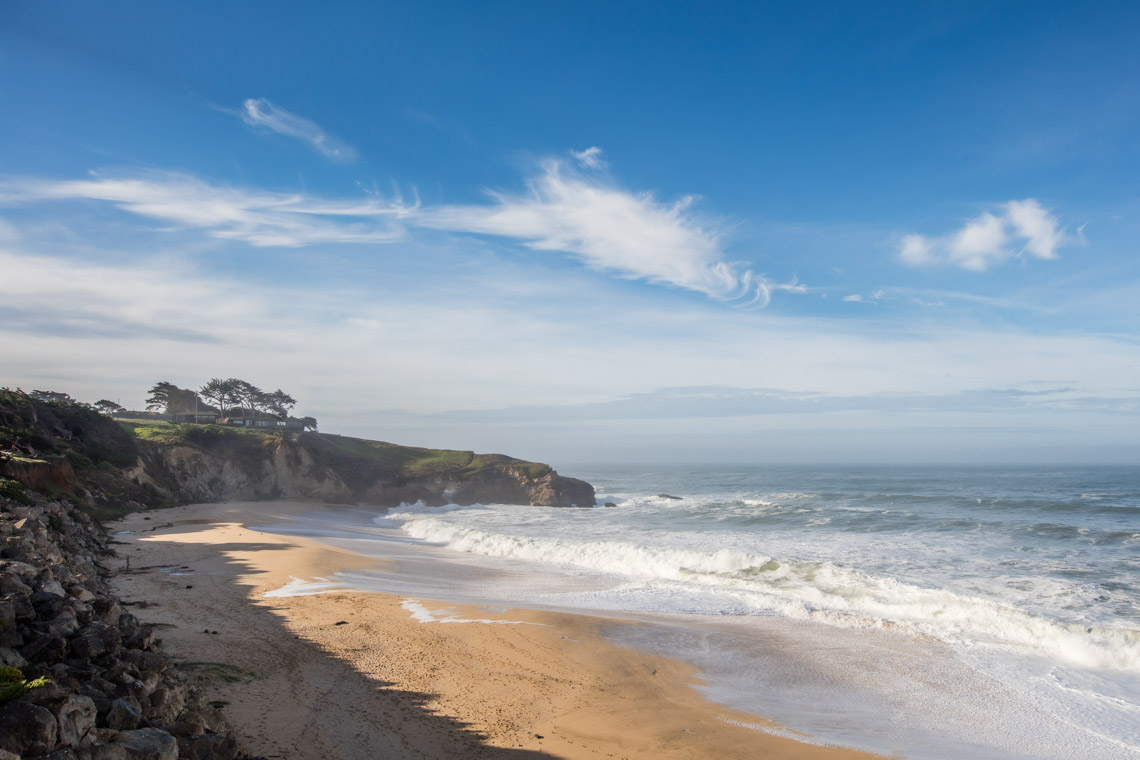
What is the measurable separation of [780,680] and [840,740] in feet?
7.32

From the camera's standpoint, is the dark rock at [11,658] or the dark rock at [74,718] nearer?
the dark rock at [74,718]

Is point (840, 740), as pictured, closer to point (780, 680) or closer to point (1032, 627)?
point (780, 680)

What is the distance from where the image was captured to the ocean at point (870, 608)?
8945mm

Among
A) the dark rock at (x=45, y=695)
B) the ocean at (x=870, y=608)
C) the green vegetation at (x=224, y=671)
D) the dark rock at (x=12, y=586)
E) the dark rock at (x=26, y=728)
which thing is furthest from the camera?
the ocean at (x=870, y=608)

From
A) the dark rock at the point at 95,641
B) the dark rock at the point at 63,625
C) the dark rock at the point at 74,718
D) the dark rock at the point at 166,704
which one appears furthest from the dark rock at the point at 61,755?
the dark rock at the point at 63,625

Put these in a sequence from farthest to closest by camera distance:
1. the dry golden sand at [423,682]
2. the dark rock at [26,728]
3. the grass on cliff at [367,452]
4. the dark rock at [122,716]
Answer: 1. the grass on cliff at [367,452]
2. the dry golden sand at [423,682]
3. the dark rock at [122,716]
4. the dark rock at [26,728]

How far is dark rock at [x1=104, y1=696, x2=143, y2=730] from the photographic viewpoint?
4.69 meters

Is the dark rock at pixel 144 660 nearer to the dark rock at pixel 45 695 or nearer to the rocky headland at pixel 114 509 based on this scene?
the rocky headland at pixel 114 509

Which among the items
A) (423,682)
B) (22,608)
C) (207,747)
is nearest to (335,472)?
(423,682)

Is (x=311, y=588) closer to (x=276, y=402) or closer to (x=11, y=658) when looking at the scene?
(x=11, y=658)

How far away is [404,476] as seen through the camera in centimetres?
4931

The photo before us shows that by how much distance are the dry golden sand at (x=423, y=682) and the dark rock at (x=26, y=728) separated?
98.0 inches

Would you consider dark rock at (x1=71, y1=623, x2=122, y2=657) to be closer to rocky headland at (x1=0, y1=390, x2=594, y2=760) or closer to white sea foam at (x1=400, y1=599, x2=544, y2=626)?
rocky headland at (x1=0, y1=390, x2=594, y2=760)

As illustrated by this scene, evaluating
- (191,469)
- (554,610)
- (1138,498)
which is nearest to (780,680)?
(554,610)
